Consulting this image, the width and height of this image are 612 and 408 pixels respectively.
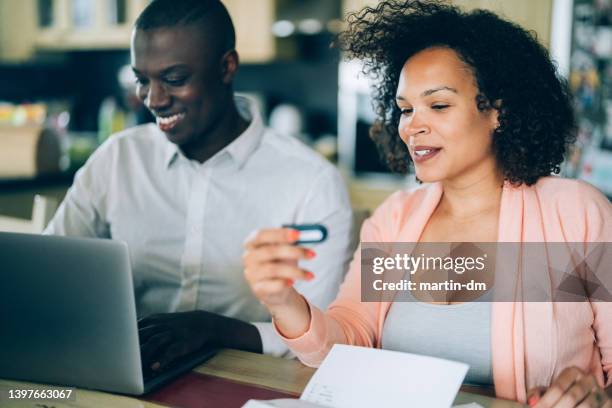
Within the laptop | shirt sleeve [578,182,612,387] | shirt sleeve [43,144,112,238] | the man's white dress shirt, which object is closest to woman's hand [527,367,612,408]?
shirt sleeve [578,182,612,387]

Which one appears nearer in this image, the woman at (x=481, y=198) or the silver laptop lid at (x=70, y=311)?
the silver laptop lid at (x=70, y=311)

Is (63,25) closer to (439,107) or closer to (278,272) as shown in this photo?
(439,107)

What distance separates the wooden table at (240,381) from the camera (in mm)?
1009

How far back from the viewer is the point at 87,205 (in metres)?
1.71

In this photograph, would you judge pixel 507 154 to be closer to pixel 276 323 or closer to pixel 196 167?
pixel 276 323

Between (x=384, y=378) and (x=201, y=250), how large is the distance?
2.56ft

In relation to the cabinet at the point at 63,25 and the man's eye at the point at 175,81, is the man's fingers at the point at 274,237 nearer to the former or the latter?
the man's eye at the point at 175,81

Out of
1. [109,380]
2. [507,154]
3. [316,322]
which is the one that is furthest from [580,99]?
[109,380]

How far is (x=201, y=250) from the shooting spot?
5.31ft

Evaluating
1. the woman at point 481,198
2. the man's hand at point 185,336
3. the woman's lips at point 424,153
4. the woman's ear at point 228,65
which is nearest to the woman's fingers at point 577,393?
the woman at point 481,198

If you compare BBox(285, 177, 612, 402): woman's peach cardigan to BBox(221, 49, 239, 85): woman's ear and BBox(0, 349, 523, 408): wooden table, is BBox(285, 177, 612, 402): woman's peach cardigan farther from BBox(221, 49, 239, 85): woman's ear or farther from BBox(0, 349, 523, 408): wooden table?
BBox(221, 49, 239, 85): woman's ear

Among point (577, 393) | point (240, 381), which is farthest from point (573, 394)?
point (240, 381)

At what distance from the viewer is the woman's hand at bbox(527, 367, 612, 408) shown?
2.96 feet
